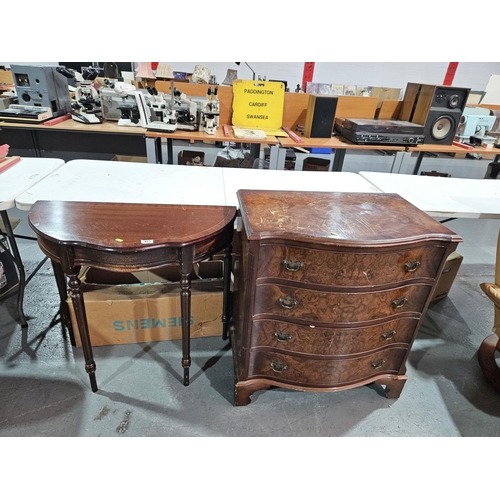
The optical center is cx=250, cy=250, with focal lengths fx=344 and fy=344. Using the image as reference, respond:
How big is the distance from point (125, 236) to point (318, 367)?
89cm

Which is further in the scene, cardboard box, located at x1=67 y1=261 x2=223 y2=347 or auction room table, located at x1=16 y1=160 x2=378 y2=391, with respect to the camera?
cardboard box, located at x1=67 y1=261 x2=223 y2=347

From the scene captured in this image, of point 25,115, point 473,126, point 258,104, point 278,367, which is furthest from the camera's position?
point 473,126

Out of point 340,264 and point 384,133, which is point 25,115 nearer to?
point 340,264

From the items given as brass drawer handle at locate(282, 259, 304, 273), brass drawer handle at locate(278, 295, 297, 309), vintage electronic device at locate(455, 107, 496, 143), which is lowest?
brass drawer handle at locate(278, 295, 297, 309)

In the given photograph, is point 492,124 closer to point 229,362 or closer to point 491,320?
point 491,320

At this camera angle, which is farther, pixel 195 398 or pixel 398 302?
pixel 195 398

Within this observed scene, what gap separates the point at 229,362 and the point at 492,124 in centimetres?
364

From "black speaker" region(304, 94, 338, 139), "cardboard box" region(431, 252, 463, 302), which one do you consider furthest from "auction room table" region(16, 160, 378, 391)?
"black speaker" region(304, 94, 338, 139)

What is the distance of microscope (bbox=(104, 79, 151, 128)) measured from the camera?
2834 millimetres

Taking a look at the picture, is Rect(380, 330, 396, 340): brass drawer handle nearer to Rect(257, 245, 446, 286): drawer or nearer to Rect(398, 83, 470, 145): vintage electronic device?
Rect(257, 245, 446, 286): drawer

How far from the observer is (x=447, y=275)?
7.12ft

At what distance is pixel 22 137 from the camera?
3180 millimetres

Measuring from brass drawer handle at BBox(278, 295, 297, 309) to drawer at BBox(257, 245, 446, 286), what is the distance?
0.09 metres

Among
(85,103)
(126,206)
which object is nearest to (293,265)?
(126,206)
